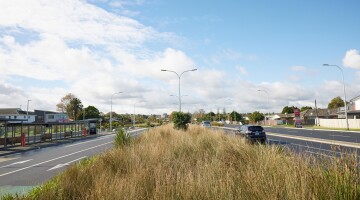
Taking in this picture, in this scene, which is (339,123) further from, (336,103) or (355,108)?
(336,103)

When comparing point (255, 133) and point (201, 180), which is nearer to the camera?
point (201, 180)

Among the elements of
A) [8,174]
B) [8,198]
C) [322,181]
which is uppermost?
[322,181]

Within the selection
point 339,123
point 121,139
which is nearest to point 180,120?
point 121,139

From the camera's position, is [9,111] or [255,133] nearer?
[255,133]

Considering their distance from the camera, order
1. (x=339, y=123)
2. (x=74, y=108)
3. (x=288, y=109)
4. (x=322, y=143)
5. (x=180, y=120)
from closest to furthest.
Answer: (x=322, y=143) < (x=180, y=120) < (x=339, y=123) < (x=74, y=108) < (x=288, y=109)

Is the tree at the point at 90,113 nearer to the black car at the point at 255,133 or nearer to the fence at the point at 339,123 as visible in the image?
the fence at the point at 339,123

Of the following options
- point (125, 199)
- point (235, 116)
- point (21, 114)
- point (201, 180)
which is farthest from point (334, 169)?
point (235, 116)

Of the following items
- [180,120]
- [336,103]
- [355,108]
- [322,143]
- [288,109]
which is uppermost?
[336,103]

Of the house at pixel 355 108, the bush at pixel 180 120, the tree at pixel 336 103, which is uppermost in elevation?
the tree at pixel 336 103

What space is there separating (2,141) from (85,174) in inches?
930

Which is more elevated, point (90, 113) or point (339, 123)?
point (90, 113)

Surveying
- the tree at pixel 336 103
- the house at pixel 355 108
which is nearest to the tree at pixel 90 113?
the house at pixel 355 108

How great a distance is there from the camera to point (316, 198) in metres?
4.39

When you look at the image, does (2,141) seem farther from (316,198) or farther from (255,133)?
(316,198)
